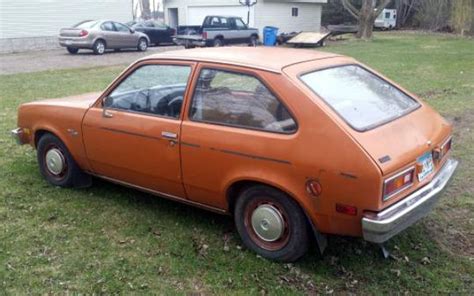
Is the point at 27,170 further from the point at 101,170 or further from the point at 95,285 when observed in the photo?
the point at 95,285

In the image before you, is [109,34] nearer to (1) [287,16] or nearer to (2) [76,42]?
(2) [76,42]

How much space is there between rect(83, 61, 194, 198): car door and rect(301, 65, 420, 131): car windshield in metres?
1.10

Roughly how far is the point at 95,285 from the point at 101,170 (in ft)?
5.01

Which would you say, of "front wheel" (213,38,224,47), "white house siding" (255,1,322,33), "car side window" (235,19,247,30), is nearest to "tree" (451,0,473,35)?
"white house siding" (255,1,322,33)

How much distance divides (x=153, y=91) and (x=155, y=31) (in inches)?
912

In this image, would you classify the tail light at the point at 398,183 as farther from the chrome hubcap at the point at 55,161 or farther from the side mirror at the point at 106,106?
the chrome hubcap at the point at 55,161

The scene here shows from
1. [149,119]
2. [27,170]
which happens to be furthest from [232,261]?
[27,170]

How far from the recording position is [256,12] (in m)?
31.7

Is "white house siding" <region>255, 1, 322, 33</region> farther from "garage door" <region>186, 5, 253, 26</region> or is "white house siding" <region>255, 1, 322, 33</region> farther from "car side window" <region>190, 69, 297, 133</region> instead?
"car side window" <region>190, 69, 297, 133</region>

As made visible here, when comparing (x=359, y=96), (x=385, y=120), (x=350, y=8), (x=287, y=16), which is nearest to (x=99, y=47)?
(x=287, y=16)

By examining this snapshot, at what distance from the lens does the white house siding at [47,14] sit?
80.9ft

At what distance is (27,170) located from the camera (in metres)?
5.77

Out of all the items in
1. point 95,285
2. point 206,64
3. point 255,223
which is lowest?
point 95,285

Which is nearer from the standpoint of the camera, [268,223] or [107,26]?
[268,223]
